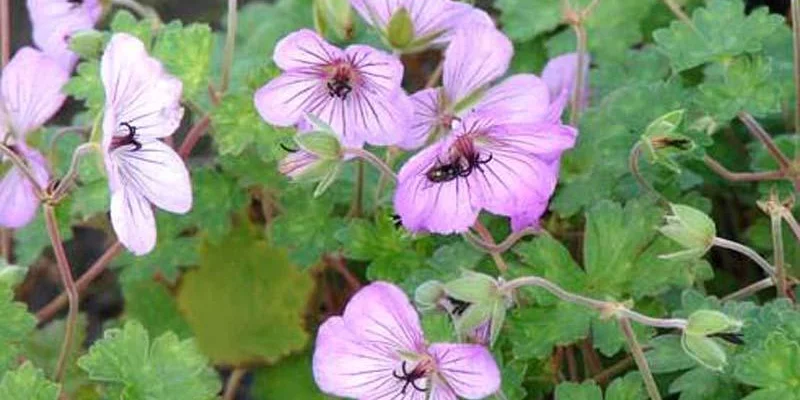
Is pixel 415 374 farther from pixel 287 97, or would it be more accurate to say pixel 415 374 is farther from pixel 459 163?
pixel 287 97

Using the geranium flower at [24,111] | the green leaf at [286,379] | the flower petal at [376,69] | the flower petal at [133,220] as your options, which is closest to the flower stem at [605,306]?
the flower petal at [376,69]

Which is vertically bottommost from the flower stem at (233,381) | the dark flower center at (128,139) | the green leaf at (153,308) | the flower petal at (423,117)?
the flower stem at (233,381)

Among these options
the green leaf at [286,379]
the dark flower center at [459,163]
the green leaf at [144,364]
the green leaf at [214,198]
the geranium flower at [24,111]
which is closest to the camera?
the dark flower center at [459,163]

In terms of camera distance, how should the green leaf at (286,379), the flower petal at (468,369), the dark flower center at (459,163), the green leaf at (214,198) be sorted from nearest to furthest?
1. the flower petal at (468,369)
2. the dark flower center at (459,163)
3. the green leaf at (214,198)
4. the green leaf at (286,379)

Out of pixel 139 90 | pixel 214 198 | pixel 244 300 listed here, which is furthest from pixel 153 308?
pixel 139 90

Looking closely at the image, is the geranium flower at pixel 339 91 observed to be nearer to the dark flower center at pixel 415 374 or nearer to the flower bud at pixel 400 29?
the flower bud at pixel 400 29

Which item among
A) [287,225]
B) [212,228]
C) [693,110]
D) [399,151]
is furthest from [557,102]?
[212,228]

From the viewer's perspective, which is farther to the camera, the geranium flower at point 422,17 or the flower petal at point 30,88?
the flower petal at point 30,88
